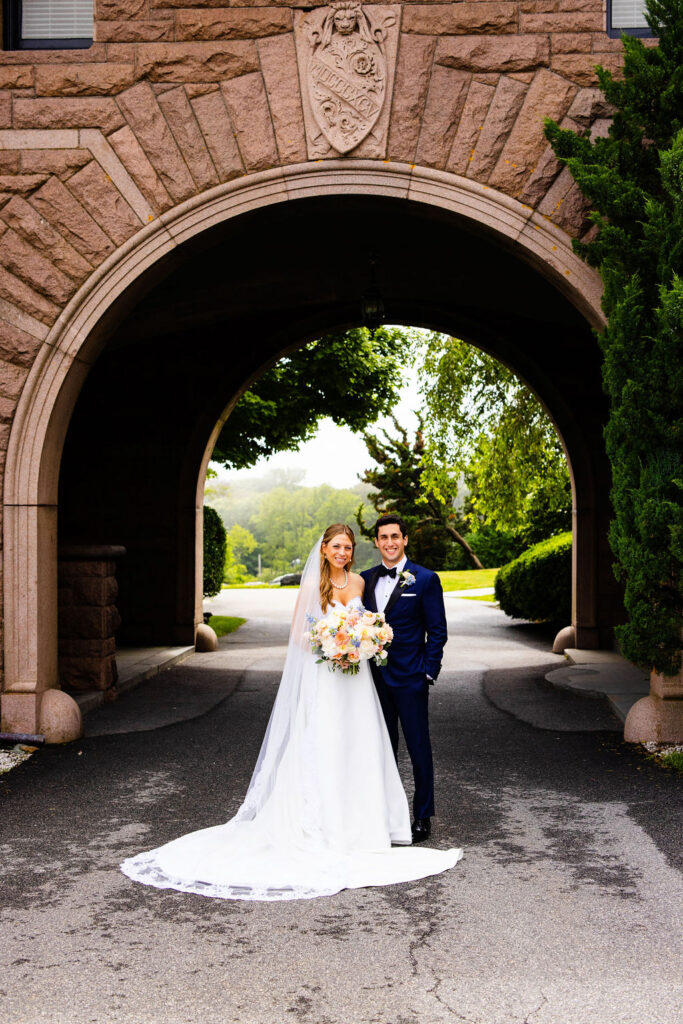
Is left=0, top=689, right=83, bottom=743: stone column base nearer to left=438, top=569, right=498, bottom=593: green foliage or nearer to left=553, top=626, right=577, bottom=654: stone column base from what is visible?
left=553, top=626, right=577, bottom=654: stone column base

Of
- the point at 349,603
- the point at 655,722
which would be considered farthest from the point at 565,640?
the point at 349,603

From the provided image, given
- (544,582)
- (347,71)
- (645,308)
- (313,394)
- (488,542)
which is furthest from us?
(488,542)

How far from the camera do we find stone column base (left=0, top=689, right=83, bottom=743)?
7.57 m

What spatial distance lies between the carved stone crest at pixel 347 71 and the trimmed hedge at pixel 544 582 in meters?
9.02

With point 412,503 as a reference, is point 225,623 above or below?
below

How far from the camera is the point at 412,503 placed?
1366 inches

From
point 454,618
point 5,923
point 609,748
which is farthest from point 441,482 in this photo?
point 5,923

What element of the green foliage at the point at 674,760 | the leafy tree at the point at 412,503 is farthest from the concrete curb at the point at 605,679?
the leafy tree at the point at 412,503

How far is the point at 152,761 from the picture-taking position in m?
7.32

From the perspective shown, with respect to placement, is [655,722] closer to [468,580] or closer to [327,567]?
[327,567]

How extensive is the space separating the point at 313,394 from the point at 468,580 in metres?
11.7

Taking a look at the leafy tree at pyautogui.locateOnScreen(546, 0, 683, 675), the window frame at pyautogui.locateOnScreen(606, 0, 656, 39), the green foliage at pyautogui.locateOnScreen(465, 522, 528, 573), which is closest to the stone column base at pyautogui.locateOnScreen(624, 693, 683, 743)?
the leafy tree at pyautogui.locateOnScreen(546, 0, 683, 675)

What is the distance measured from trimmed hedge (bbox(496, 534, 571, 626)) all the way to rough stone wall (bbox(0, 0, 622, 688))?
8441 millimetres

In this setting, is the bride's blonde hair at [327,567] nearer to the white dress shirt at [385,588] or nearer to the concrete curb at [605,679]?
the white dress shirt at [385,588]
